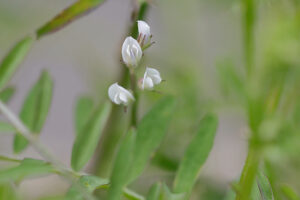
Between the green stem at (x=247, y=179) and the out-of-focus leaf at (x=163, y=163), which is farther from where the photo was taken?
the out-of-focus leaf at (x=163, y=163)

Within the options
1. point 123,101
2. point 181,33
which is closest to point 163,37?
point 181,33

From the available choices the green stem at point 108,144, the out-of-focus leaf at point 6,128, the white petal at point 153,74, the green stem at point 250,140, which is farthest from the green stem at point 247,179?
the green stem at point 108,144

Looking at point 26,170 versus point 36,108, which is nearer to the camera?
point 26,170

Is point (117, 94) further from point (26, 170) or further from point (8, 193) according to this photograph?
point (8, 193)

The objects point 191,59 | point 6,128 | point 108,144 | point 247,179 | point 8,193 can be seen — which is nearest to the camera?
point 247,179

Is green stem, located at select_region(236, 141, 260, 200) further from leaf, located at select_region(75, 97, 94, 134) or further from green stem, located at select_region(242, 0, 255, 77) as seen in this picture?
leaf, located at select_region(75, 97, 94, 134)

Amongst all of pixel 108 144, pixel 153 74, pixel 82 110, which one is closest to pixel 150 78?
pixel 153 74

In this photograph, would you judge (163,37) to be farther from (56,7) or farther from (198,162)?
(198,162)

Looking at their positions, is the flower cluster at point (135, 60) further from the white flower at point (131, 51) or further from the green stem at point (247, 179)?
the green stem at point (247, 179)
